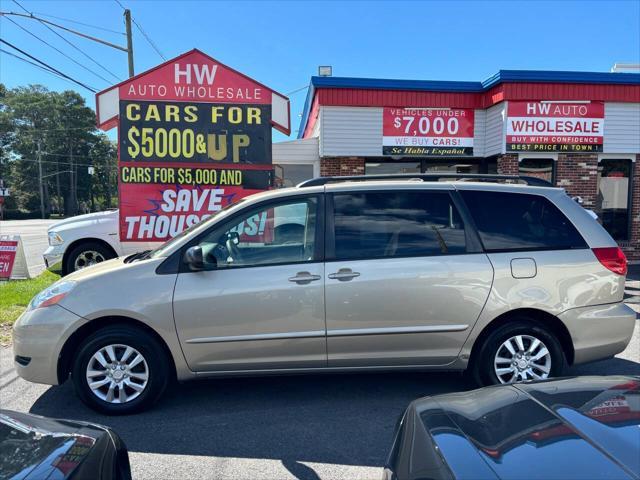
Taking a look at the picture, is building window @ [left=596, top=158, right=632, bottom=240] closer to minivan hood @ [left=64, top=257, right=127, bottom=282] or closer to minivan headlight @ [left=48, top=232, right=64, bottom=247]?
minivan hood @ [left=64, top=257, right=127, bottom=282]

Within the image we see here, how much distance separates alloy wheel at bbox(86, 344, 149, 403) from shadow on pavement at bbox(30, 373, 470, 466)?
0.64ft

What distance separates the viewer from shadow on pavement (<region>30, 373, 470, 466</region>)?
3.23 metres

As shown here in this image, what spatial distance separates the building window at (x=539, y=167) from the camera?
1163cm

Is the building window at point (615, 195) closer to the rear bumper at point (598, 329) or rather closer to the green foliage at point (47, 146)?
the rear bumper at point (598, 329)

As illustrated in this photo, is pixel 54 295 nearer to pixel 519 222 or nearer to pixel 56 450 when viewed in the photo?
pixel 56 450

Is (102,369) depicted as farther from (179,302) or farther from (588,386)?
(588,386)

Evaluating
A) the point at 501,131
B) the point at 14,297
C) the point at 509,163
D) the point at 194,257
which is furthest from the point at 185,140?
the point at 509,163

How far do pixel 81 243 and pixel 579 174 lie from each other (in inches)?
449

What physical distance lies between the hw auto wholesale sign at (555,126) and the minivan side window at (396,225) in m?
8.27

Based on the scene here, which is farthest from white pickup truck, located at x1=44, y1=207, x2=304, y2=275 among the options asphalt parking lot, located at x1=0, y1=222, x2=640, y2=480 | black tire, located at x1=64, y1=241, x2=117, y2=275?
asphalt parking lot, located at x1=0, y1=222, x2=640, y2=480

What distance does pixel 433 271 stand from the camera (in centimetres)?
375

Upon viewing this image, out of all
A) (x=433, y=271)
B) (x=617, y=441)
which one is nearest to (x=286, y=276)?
(x=433, y=271)

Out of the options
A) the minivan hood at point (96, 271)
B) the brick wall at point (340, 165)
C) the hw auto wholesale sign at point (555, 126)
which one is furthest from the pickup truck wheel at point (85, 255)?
the hw auto wholesale sign at point (555, 126)

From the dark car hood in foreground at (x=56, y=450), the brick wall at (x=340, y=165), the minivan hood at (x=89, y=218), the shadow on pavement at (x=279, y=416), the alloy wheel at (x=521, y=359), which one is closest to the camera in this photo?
the dark car hood in foreground at (x=56, y=450)
